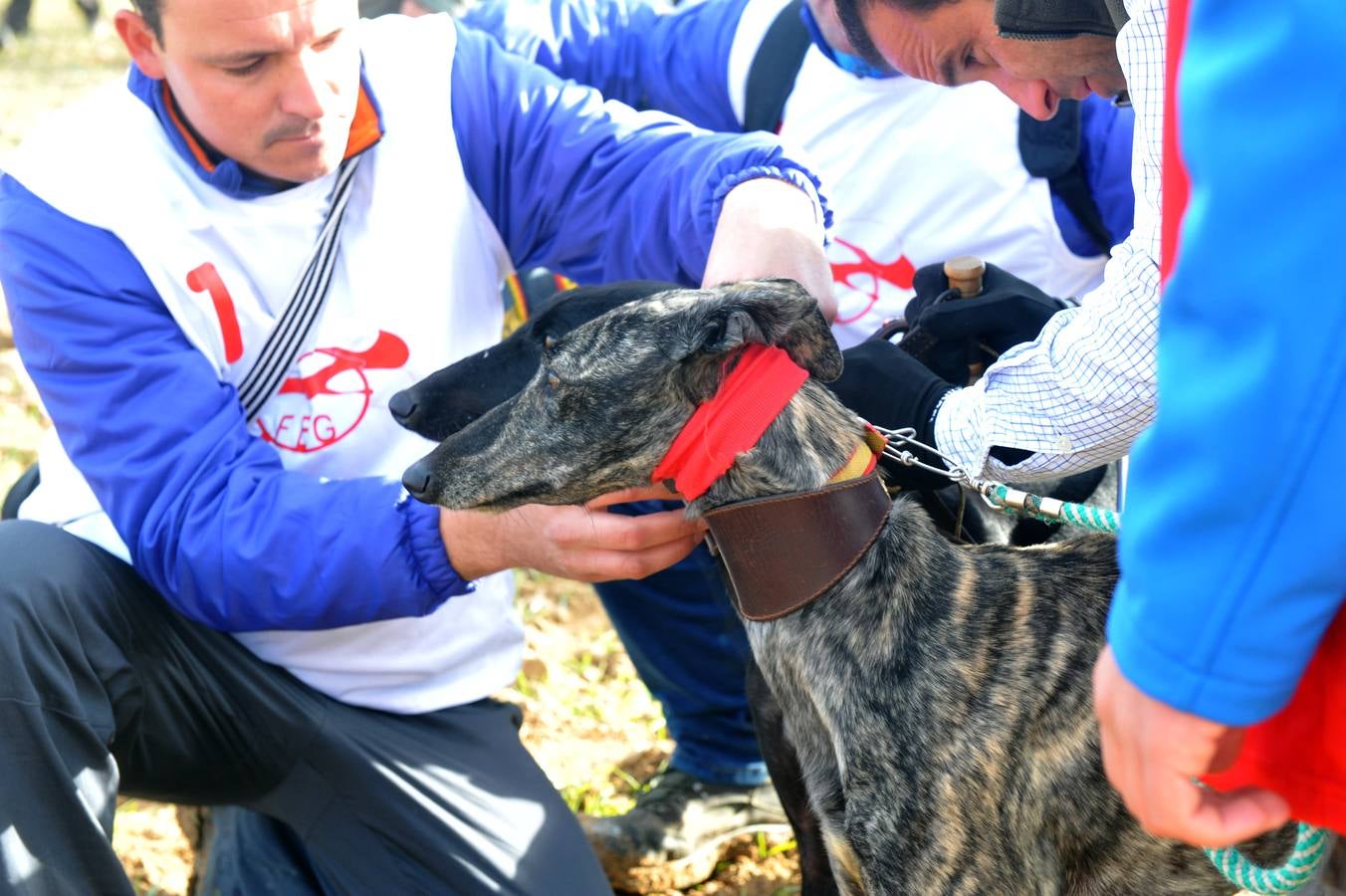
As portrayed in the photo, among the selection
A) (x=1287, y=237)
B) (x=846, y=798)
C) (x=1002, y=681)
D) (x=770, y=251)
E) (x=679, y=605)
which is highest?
(x=1287, y=237)

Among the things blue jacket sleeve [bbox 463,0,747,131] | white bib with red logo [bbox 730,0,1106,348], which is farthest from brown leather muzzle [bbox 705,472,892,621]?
blue jacket sleeve [bbox 463,0,747,131]

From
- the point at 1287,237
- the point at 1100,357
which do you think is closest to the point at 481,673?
the point at 1100,357

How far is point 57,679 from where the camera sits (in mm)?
2955

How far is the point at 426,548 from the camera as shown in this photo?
302cm

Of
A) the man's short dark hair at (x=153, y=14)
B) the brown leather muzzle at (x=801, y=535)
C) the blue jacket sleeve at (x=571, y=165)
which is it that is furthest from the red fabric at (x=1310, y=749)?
the man's short dark hair at (x=153, y=14)

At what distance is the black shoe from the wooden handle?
188cm

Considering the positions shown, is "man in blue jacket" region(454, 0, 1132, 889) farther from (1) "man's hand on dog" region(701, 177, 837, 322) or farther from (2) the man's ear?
(2) the man's ear

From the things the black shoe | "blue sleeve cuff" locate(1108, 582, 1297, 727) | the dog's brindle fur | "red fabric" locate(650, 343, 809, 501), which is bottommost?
the black shoe

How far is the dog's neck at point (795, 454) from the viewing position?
2613 millimetres

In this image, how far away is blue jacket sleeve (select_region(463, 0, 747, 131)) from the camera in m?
4.59

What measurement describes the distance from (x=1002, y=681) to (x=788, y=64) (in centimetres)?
250

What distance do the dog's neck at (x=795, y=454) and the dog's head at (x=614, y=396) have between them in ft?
0.28

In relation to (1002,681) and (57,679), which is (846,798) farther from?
(57,679)

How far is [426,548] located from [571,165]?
1.30 meters
